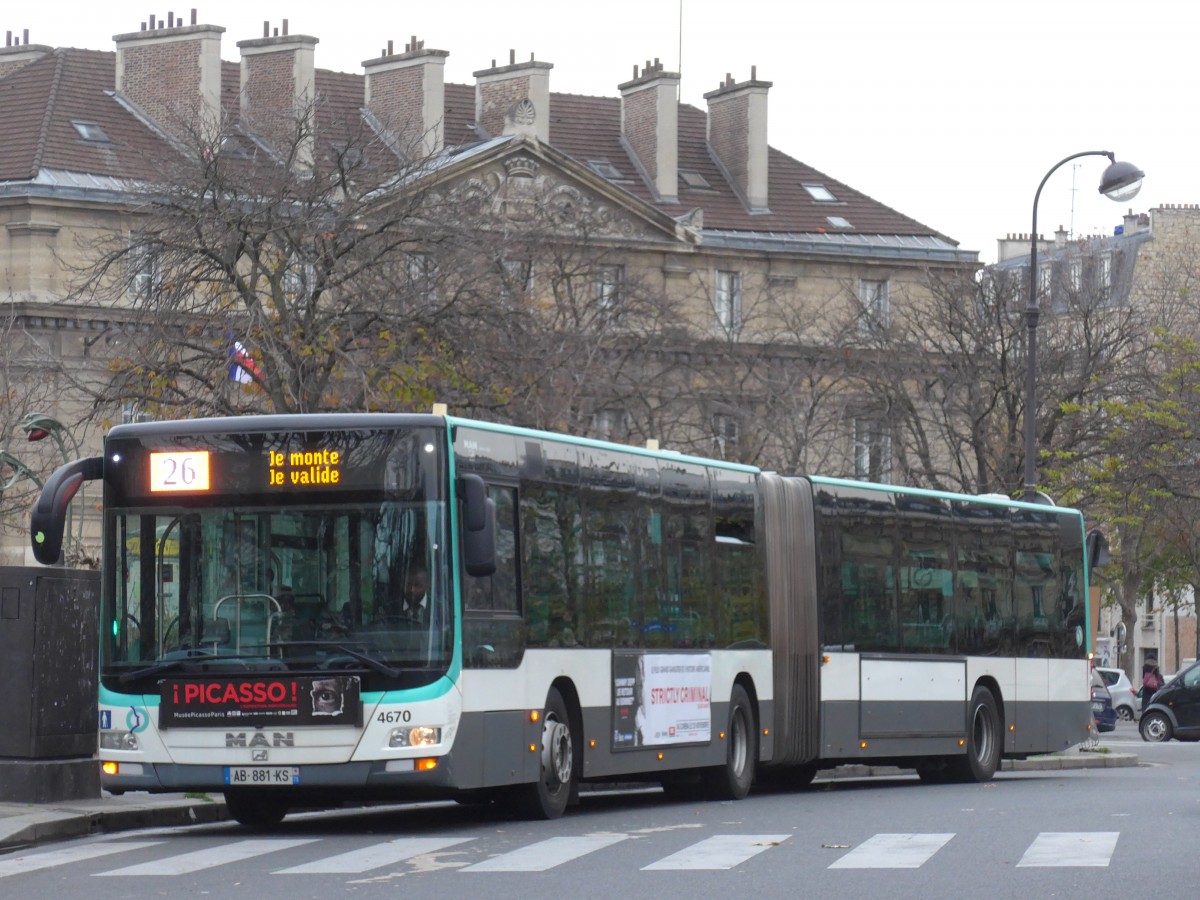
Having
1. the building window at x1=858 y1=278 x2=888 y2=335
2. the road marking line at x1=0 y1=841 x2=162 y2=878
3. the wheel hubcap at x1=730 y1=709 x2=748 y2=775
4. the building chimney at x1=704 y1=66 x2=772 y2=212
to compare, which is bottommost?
the road marking line at x1=0 y1=841 x2=162 y2=878

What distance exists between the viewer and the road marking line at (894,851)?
45.8 ft

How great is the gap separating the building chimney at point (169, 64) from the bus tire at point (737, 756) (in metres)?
43.8

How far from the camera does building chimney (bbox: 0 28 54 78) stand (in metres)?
67.8

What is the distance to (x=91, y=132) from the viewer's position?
208ft

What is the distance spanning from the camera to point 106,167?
201 feet

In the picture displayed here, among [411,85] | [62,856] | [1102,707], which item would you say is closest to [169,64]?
[411,85]

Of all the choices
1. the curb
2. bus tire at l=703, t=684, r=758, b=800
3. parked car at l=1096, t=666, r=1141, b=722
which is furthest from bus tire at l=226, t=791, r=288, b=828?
parked car at l=1096, t=666, r=1141, b=722

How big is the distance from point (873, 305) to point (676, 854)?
47.0 m

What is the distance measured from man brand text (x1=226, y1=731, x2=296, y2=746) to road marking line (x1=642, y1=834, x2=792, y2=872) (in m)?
2.79

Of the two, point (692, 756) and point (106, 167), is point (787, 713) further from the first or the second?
point (106, 167)

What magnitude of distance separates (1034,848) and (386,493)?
4.80m

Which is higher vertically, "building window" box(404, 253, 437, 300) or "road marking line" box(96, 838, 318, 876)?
"building window" box(404, 253, 437, 300)

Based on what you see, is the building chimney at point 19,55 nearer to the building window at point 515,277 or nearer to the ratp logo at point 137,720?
the building window at point 515,277

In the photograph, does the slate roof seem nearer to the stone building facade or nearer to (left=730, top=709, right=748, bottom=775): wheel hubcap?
the stone building facade
